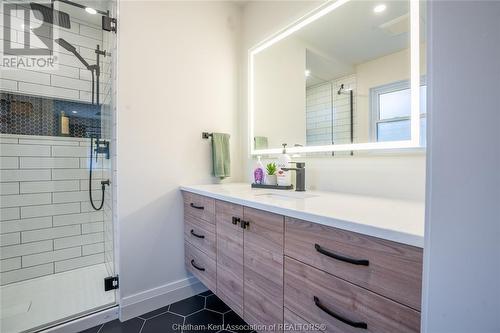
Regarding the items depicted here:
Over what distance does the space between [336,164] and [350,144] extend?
143 millimetres

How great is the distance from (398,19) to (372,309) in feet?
4.27

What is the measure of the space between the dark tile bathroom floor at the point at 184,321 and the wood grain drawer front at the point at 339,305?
753 mm

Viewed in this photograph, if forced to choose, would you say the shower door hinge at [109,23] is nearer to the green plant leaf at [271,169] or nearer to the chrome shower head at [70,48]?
the chrome shower head at [70,48]

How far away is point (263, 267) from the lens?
1.07 metres

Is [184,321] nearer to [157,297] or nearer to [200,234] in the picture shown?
[157,297]

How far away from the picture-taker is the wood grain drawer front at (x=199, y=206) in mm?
1433

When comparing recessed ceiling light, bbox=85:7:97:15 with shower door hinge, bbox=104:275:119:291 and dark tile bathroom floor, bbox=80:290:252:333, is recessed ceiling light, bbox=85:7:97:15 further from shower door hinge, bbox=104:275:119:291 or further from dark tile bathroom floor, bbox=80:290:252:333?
dark tile bathroom floor, bbox=80:290:252:333

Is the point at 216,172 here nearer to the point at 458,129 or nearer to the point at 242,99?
the point at 242,99

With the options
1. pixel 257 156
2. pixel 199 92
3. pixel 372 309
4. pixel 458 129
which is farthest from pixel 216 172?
pixel 458 129

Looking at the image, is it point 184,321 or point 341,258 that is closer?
point 341,258

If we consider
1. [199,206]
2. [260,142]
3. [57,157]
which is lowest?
[199,206]

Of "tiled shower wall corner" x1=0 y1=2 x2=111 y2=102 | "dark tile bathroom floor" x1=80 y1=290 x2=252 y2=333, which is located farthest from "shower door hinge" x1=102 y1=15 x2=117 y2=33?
"dark tile bathroom floor" x1=80 y1=290 x2=252 y2=333

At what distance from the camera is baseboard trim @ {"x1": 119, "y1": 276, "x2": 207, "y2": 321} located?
1.56 m

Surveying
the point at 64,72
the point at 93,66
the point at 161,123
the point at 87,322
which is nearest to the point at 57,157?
the point at 64,72
